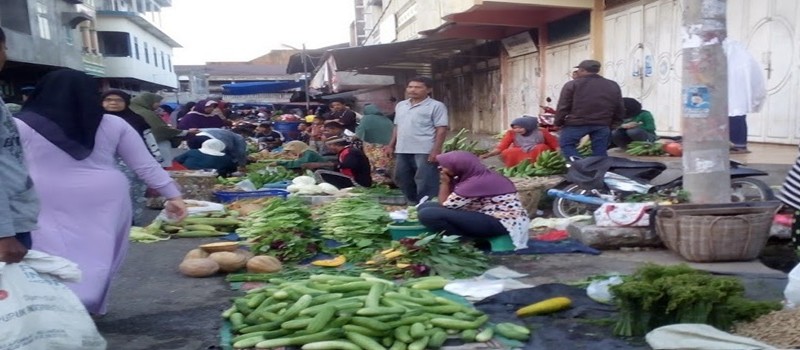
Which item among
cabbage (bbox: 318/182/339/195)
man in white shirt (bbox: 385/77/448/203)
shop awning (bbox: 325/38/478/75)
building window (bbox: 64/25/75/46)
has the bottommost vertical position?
cabbage (bbox: 318/182/339/195)

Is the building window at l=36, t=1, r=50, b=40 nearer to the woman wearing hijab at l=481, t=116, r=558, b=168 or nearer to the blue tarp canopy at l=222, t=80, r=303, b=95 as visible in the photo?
the blue tarp canopy at l=222, t=80, r=303, b=95

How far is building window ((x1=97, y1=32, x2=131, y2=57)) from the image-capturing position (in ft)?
152

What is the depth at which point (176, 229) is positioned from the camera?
711 cm

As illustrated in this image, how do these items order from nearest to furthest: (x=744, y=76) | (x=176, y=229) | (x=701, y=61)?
(x=701, y=61), (x=176, y=229), (x=744, y=76)

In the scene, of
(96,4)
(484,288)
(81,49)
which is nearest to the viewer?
(484,288)

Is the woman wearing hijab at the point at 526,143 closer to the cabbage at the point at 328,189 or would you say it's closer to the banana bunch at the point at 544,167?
the banana bunch at the point at 544,167

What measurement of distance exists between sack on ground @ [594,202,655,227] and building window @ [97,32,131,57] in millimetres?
46202

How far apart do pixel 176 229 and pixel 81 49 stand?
35.8 metres

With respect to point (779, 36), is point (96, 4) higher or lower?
higher

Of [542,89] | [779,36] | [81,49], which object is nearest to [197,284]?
[779,36]

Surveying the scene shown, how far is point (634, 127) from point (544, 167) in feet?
8.34

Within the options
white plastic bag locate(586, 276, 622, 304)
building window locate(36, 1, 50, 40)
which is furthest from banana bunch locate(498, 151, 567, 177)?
building window locate(36, 1, 50, 40)

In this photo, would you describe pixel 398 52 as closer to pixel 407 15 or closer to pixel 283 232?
pixel 407 15

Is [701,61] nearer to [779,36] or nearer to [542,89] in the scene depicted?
[779,36]
